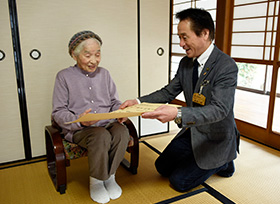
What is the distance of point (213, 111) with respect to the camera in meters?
1.74

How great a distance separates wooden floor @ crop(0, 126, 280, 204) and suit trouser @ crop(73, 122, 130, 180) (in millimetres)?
257

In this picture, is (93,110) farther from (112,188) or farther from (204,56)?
(204,56)

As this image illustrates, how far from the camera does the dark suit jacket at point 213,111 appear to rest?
1.73 m

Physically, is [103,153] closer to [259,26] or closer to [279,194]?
[279,194]

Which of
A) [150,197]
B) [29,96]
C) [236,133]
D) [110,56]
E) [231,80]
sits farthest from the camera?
[110,56]

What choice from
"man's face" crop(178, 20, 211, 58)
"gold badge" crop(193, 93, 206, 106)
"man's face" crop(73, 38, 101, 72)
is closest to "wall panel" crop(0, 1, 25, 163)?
"man's face" crop(73, 38, 101, 72)

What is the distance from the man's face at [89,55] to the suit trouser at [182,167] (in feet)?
3.25

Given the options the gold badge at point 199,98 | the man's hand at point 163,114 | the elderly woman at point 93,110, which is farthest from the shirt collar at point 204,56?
the elderly woman at point 93,110

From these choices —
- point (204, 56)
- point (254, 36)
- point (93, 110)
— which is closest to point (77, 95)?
point (93, 110)

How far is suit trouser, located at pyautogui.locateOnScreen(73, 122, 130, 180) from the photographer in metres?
1.86

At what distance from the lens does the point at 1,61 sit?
7.79 feet

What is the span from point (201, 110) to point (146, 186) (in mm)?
843

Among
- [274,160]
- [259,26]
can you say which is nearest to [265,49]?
[259,26]

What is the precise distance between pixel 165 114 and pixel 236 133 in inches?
32.7
